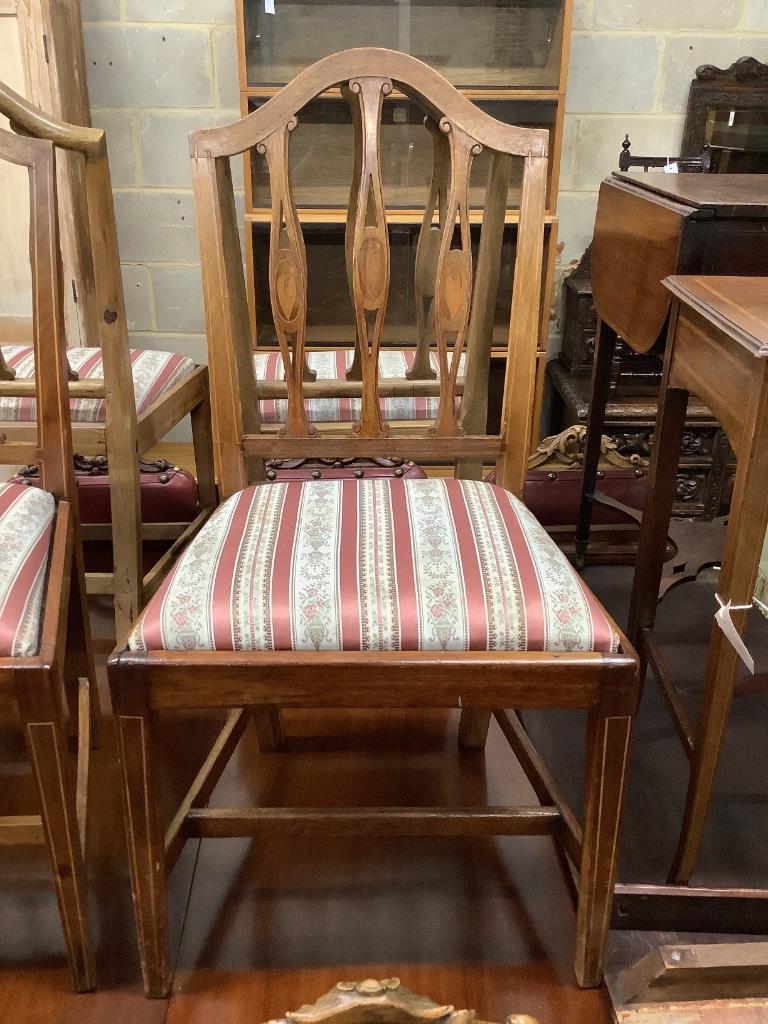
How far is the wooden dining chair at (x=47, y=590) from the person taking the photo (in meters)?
0.84

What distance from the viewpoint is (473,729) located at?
4.47 ft

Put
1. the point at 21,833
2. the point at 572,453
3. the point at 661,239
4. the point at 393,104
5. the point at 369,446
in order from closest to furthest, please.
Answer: the point at 21,833
the point at 369,446
the point at 661,239
the point at 572,453
the point at 393,104

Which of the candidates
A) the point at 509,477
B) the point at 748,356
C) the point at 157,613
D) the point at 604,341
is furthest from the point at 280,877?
the point at 604,341

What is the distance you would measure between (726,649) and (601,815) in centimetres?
23

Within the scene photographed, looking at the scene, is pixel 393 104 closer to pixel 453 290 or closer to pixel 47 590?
pixel 453 290

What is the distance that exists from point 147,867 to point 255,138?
0.85 meters

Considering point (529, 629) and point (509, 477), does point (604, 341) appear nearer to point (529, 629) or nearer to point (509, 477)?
point (509, 477)

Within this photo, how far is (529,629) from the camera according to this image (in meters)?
0.83

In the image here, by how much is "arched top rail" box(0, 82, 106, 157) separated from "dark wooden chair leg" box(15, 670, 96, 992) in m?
0.79

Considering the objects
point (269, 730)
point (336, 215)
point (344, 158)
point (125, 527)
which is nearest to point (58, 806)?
point (269, 730)

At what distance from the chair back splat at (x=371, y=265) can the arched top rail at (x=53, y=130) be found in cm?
26

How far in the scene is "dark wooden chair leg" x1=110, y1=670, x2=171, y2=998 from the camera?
2.73 ft

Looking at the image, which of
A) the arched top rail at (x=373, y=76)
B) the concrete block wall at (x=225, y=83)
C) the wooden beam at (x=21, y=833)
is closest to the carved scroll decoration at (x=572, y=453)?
the concrete block wall at (x=225, y=83)

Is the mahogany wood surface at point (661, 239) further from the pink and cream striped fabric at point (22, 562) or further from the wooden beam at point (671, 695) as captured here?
the pink and cream striped fabric at point (22, 562)
